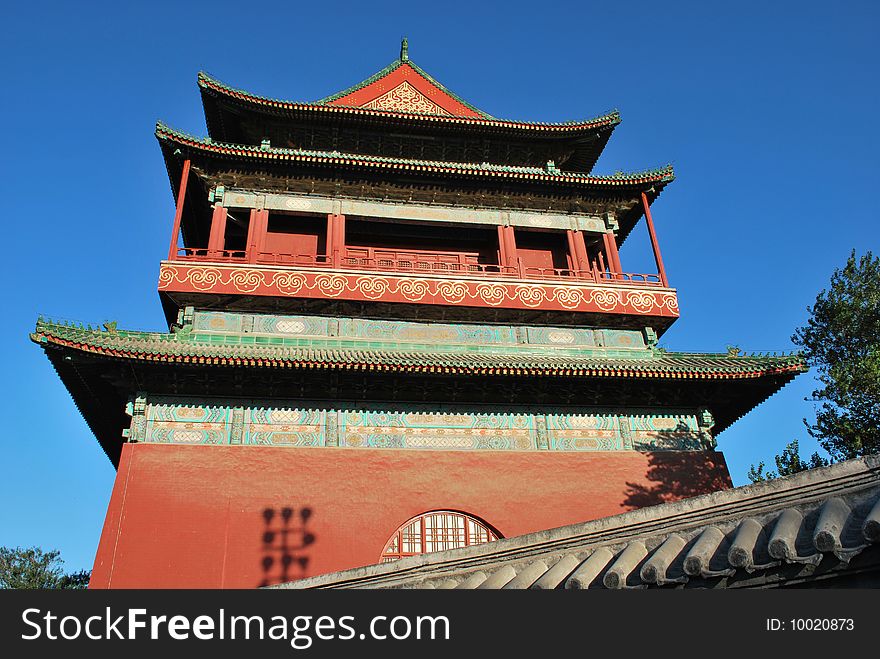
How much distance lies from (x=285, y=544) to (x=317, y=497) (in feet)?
3.04

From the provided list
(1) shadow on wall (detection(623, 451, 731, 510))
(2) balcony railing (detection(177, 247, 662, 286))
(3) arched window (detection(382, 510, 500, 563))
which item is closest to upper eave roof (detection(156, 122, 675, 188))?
(2) balcony railing (detection(177, 247, 662, 286))

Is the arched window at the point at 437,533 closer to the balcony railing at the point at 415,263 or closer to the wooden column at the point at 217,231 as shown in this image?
the balcony railing at the point at 415,263

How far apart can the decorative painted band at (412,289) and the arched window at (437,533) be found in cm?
450

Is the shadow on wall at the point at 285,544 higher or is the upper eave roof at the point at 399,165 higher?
the upper eave roof at the point at 399,165

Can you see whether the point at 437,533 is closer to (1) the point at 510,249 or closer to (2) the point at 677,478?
(2) the point at 677,478

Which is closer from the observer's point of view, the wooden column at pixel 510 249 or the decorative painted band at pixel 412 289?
the decorative painted band at pixel 412 289

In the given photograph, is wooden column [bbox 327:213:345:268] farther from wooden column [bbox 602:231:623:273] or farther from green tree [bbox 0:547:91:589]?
green tree [bbox 0:547:91:589]

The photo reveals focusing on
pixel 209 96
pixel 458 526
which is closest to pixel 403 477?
pixel 458 526

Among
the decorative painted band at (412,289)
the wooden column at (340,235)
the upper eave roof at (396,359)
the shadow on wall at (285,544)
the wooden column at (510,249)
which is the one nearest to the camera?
the shadow on wall at (285,544)

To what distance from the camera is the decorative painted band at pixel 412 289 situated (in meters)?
13.6

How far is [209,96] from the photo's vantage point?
55.3ft

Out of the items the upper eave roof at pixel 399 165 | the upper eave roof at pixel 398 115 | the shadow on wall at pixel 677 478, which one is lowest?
the shadow on wall at pixel 677 478

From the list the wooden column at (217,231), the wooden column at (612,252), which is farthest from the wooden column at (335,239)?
the wooden column at (612,252)
